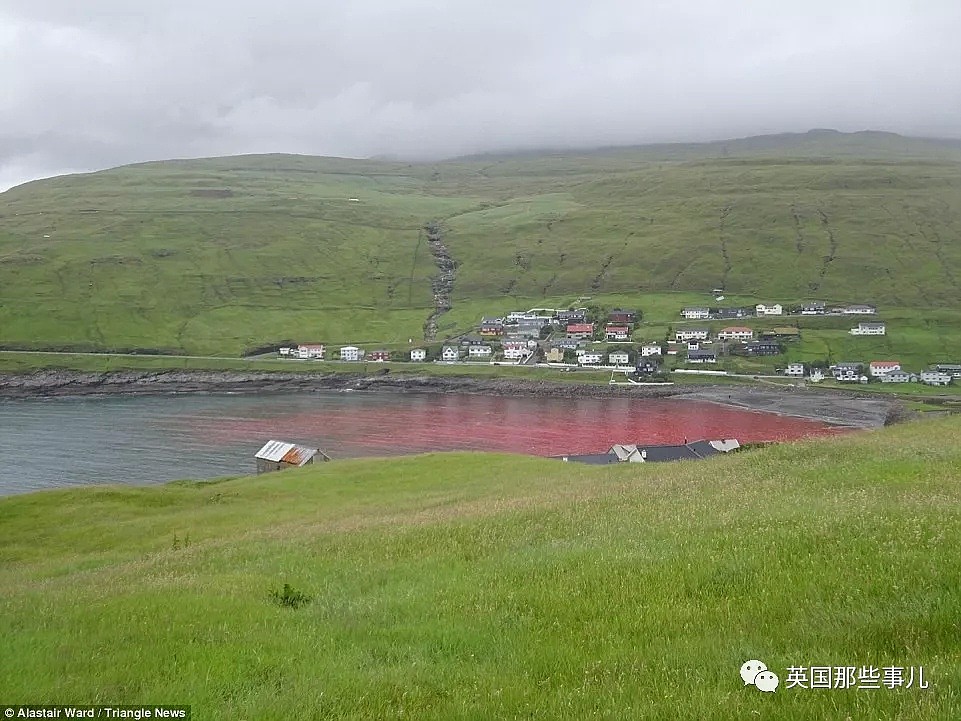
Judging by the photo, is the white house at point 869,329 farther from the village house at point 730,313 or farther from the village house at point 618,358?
the village house at point 618,358

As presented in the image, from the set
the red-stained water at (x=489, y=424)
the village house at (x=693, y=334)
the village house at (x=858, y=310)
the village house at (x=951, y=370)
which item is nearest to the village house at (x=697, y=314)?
the village house at (x=693, y=334)

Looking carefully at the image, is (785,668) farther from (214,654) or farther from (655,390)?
(655,390)

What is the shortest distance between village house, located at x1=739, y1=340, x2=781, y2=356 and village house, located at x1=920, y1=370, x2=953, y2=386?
29.0m

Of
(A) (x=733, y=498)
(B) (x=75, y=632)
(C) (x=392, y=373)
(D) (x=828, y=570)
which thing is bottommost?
(C) (x=392, y=373)

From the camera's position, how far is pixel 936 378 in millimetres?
145875

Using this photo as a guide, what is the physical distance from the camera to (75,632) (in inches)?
465

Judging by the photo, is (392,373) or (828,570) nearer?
(828,570)

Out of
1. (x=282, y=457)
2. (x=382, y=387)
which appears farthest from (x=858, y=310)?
(x=282, y=457)

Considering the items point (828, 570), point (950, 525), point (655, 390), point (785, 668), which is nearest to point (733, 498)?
point (950, 525)

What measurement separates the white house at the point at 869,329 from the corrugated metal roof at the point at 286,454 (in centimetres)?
14539

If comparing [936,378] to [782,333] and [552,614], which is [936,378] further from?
[552,614]

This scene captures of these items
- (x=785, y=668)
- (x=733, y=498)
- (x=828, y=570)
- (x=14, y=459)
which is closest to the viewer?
(x=785, y=668)

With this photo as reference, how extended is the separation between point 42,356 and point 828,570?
189831 mm

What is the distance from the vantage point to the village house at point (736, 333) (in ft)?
574
